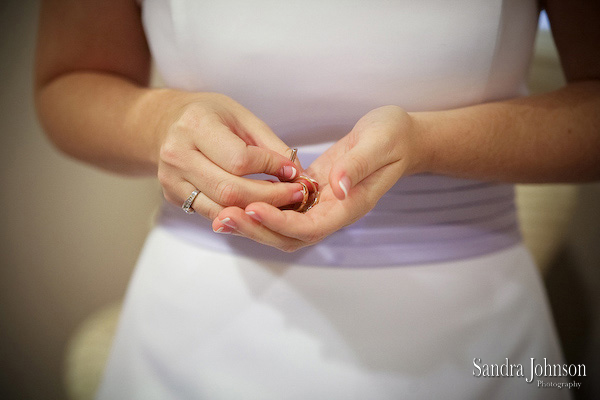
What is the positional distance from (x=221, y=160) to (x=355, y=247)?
8.9 inches

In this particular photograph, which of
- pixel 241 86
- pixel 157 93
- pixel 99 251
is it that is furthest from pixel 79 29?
pixel 99 251

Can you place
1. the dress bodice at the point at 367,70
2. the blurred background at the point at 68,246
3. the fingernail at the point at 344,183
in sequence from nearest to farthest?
the fingernail at the point at 344,183
the dress bodice at the point at 367,70
the blurred background at the point at 68,246

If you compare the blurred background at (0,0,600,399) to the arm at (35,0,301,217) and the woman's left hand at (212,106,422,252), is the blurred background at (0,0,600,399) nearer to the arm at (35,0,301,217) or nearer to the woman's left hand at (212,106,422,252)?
the arm at (35,0,301,217)

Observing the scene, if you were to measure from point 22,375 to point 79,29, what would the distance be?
1085mm

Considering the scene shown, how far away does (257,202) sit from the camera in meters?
0.43

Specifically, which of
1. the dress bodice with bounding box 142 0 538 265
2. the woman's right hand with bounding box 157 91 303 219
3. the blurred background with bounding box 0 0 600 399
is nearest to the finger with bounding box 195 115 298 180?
the woman's right hand with bounding box 157 91 303 219

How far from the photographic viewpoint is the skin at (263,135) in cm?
44

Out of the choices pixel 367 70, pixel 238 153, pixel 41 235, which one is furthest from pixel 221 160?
pixel 41 235

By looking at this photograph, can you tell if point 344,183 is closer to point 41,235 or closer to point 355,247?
point 355,247

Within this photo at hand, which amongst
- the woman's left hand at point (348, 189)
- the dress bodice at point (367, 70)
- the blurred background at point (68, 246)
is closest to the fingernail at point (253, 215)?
the woman's left hand at point (348, 189)

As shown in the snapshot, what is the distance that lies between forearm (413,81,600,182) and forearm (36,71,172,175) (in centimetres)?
37

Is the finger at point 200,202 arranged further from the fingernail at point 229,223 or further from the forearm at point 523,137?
the forearm at point 523,137

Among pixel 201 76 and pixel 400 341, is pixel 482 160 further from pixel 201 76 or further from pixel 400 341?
pixel 201 76

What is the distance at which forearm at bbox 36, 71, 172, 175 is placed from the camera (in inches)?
23.9
